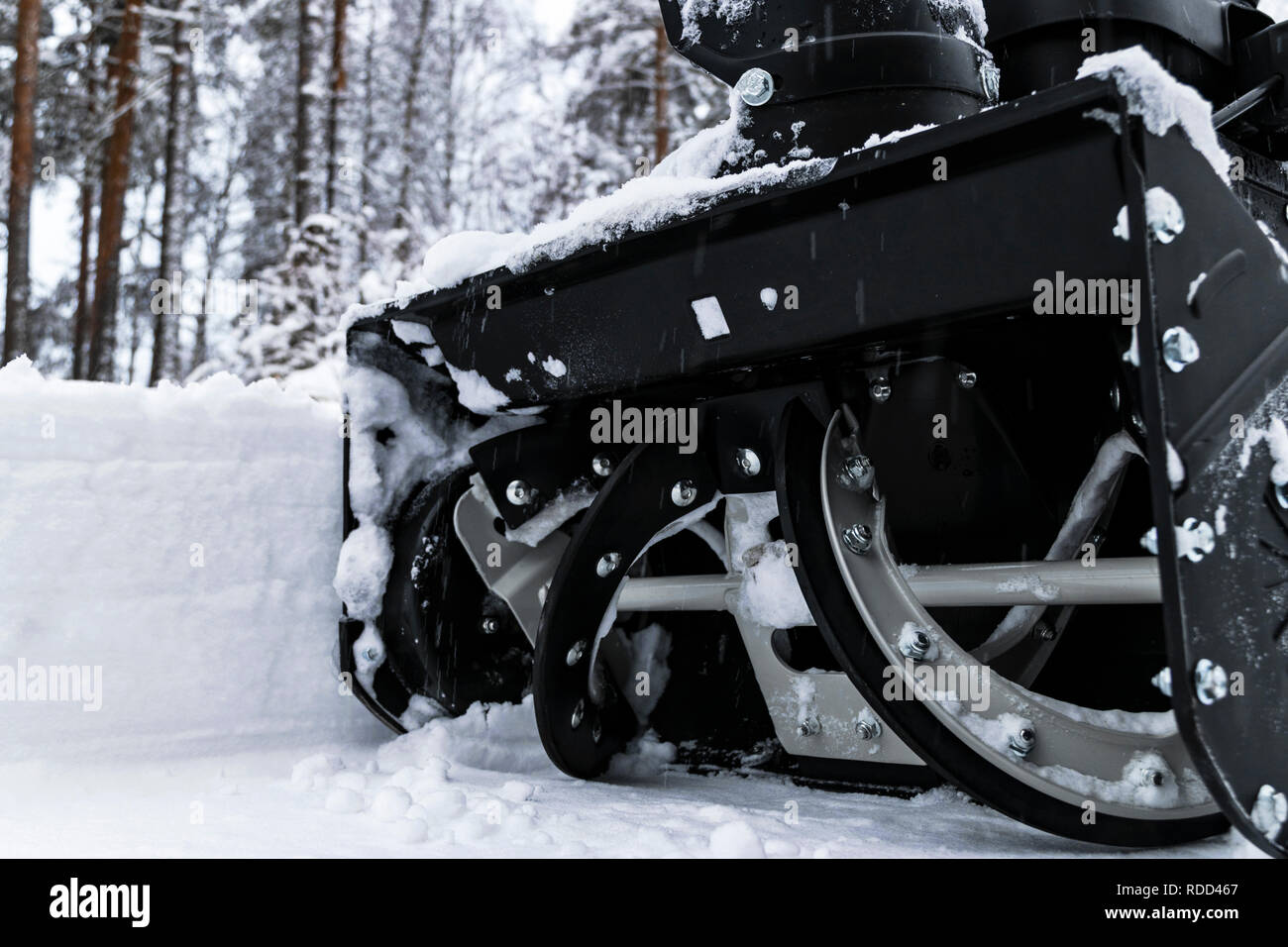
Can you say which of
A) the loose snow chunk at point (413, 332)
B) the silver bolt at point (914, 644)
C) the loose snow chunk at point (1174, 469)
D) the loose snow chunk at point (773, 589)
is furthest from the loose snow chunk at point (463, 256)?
the loose snow chunk at point (1174, 469)

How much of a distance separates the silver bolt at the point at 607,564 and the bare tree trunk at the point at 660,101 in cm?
847

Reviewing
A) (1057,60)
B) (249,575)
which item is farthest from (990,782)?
(249,575)

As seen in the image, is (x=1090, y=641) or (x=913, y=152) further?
(x=1090, y=641)

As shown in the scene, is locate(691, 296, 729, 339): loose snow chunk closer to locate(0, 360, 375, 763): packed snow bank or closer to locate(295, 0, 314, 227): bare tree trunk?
locate(0, 360, 375, 763): packed snow bank

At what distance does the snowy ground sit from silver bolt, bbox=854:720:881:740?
105 millimetres

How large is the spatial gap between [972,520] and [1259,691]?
2.75ft

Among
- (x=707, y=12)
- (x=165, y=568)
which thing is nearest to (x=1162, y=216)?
(x=707, y=12)

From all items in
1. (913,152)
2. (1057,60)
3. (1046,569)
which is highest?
(1057,60)

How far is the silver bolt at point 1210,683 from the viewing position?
1081 mm

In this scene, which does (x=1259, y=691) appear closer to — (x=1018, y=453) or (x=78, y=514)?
(x=1018, y=453)

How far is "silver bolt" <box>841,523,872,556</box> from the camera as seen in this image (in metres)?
1.69

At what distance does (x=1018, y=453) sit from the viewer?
6.24 ft

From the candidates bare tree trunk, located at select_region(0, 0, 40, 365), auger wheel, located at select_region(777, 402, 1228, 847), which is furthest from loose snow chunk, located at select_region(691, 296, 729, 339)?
bare tree trunk, located at select_region(0, 0, 40, 365)

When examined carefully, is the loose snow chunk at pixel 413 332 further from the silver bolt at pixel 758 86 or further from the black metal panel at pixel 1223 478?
the black metal panel at pixel 1223 478
